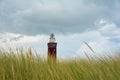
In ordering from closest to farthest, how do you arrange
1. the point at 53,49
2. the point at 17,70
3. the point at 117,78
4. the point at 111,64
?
1. the point at 17,70
2. the point at 117,78
3. the point at 111,64
4. the point at 53,49

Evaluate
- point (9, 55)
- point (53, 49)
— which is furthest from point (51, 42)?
point (9, 55)

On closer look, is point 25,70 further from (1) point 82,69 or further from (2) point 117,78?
(2) point 117,78

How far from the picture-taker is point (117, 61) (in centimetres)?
682

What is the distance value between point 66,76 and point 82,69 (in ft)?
1.21

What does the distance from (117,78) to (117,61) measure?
1.22 metres

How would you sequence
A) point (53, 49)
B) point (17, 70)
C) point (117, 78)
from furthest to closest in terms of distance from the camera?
point (53, 49) → point (117, 78) → point (17, 70)

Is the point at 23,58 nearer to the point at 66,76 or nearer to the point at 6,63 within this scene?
the point at 6,63

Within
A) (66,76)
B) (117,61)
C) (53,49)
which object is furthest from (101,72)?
(53,49)

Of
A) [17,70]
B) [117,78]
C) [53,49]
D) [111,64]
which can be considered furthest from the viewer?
[53,49]

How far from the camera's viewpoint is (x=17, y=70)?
17.3 ft

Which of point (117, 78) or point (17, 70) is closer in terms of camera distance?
point (17, 70)

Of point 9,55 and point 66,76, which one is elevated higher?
point 9,55

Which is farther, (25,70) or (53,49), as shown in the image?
(53,49)

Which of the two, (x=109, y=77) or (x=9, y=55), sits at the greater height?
(x=9, y=55)
